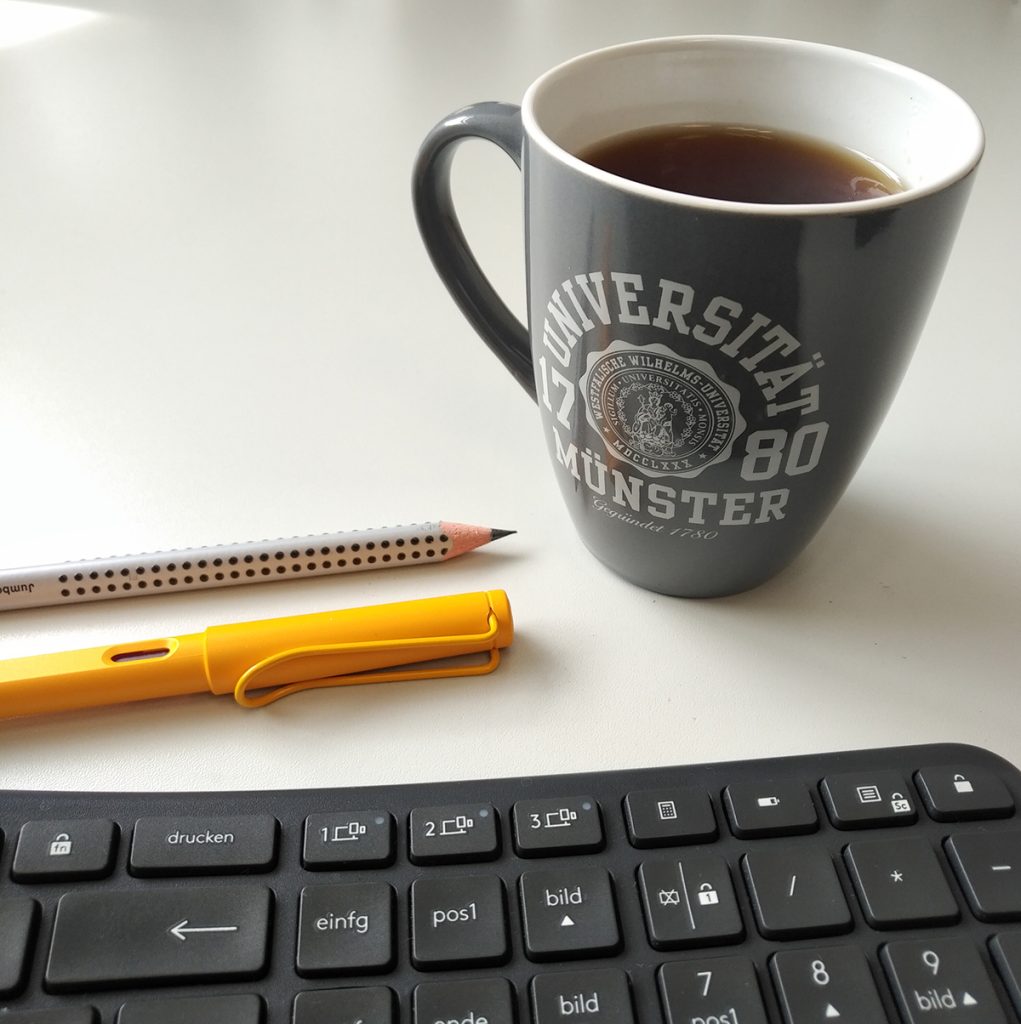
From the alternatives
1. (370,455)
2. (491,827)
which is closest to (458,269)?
(370,455)

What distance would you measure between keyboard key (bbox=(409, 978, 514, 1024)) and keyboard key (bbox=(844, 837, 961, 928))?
0.08m

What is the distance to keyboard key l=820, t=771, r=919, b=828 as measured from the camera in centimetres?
24

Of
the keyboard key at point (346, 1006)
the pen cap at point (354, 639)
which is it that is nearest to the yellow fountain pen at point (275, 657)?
the pen cap at point (354, 639)

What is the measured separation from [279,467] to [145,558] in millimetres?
69

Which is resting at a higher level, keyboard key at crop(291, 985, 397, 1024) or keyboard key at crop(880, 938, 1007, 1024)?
keyboard key at crop(291, 985, 397, 1024)

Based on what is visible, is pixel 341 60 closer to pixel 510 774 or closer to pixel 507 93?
pixel 507 93

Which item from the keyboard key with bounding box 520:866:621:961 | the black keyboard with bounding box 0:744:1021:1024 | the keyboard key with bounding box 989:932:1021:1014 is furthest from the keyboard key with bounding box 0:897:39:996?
the keyboard key with bounding box 989:932:1021:1014

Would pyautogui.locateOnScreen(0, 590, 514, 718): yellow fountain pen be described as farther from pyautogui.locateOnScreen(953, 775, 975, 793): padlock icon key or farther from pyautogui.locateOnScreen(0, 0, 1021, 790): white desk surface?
pyautogui.locateOnScreen(953, 775, 975, 793): padlock icon key

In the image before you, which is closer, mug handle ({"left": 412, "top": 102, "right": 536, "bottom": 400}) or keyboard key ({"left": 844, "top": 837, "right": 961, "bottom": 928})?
keyboard key ({"left": 844, "top": 837, "right": 961, "bottom": 928})

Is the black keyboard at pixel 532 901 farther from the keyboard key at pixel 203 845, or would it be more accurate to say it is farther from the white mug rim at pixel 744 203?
the white mug rim at pixel 744 203

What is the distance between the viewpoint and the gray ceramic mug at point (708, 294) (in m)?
0.25

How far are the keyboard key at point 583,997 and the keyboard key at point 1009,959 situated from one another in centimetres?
8

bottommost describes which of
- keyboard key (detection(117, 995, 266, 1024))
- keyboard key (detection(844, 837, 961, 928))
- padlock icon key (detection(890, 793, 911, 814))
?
keyboard key (detection(117, 995, 266, 1024))

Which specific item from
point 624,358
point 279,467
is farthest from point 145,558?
point 624,358
